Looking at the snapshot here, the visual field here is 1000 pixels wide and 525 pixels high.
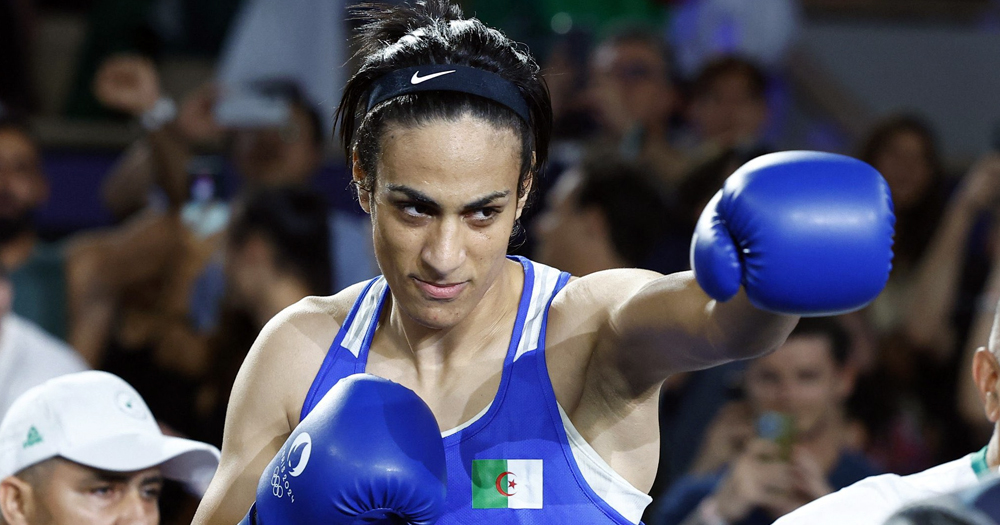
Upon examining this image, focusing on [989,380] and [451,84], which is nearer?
[451,84]

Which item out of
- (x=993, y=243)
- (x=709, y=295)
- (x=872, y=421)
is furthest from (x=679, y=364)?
(x=993, y=243)

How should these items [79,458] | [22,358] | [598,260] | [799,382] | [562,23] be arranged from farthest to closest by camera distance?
[562,23]
[598,260]
[22,358]
[799,382]
[79,458]

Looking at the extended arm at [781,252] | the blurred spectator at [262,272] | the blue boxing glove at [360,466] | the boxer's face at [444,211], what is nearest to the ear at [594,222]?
the blurred spectator at [262,272]

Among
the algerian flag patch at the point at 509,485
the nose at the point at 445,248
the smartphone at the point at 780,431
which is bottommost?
the smartphone at the point at 780,431

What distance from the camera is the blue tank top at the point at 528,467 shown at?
180cm

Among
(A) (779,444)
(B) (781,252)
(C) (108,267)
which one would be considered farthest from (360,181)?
(C) (108,267)

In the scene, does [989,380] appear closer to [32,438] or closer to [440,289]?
[440,289]

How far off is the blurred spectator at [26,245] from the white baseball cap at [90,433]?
6.28ft

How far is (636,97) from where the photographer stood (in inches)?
186

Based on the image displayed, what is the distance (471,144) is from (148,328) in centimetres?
273

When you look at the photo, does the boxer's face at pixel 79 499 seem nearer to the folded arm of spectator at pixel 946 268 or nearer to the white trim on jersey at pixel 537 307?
the white trim on jersey at pixel 537 307

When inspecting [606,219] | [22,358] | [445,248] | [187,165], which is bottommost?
[22,358]

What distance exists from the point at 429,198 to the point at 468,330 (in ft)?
0.98

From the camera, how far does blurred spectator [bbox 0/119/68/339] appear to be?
4.11m
